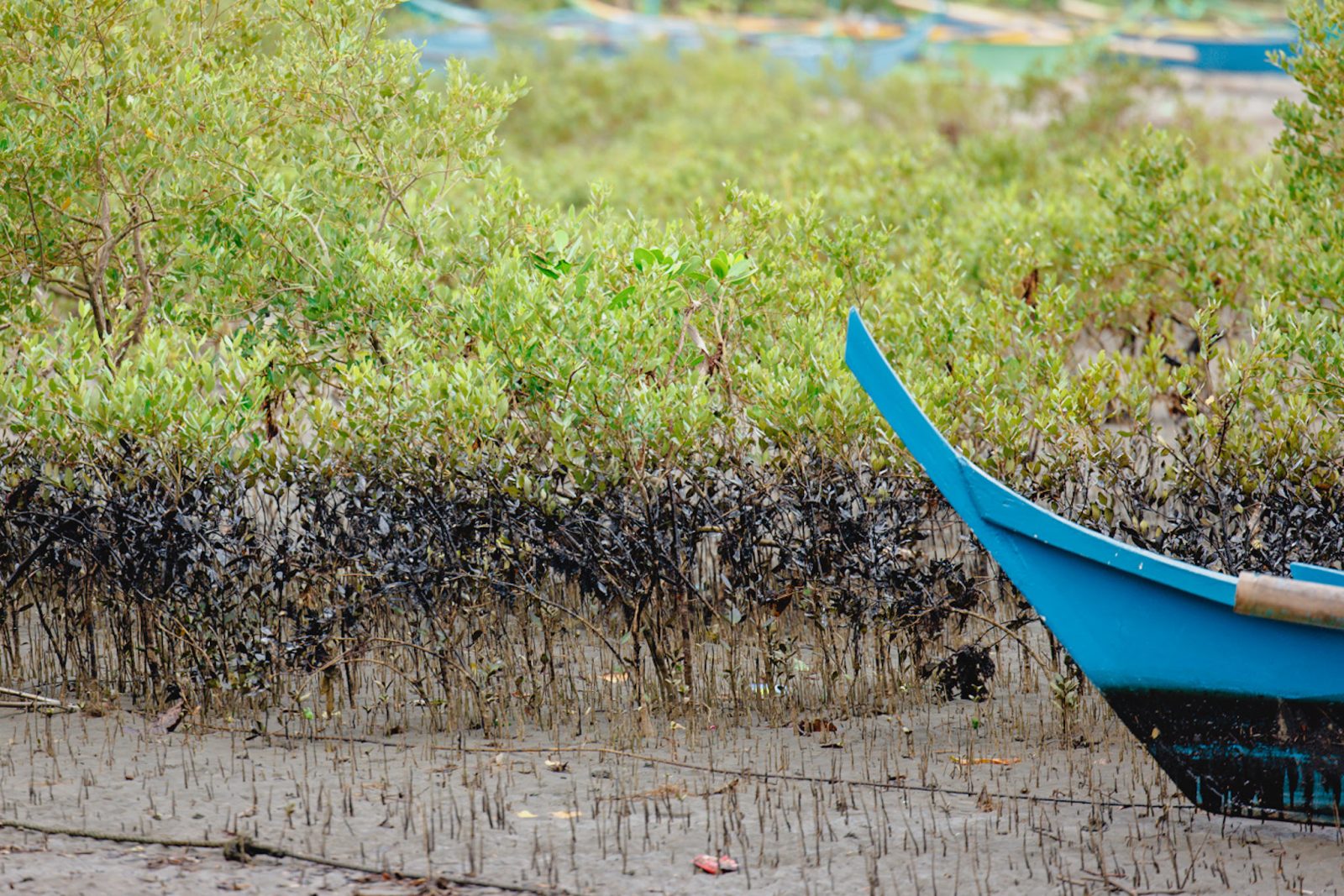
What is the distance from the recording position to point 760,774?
17.2ft

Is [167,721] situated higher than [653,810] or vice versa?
[167,721]

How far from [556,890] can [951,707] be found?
2.13 metres

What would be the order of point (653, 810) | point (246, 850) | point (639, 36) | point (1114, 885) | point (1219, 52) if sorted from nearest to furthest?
point (1114, 885), point (246, 850), point (653, 810), point (639, 36), point (1219, 52)

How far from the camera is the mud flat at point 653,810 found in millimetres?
4430

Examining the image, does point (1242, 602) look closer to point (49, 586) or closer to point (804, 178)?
point (49, 586)

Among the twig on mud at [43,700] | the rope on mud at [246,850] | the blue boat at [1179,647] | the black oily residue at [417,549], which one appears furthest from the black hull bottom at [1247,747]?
the twig on mud at [43,700]

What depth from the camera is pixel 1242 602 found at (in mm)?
4188

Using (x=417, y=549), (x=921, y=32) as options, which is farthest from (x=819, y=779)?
(x=921, y=32)

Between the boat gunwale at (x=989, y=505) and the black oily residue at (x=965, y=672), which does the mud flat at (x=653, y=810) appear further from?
the boat gunwale at (x=989, y=505)

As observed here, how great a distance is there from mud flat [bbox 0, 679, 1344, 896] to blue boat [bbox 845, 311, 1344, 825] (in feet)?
0.71

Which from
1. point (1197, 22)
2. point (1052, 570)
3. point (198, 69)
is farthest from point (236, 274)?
point (1197, 22)

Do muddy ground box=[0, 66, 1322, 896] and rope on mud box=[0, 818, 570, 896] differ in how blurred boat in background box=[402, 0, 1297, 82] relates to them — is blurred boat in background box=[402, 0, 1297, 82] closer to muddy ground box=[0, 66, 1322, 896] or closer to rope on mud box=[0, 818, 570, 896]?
muddy ground box=[0, 66, 1322, 896]

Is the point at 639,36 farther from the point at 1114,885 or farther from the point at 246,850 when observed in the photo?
the point at 1114,885

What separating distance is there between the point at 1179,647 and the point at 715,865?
5.15 ft
